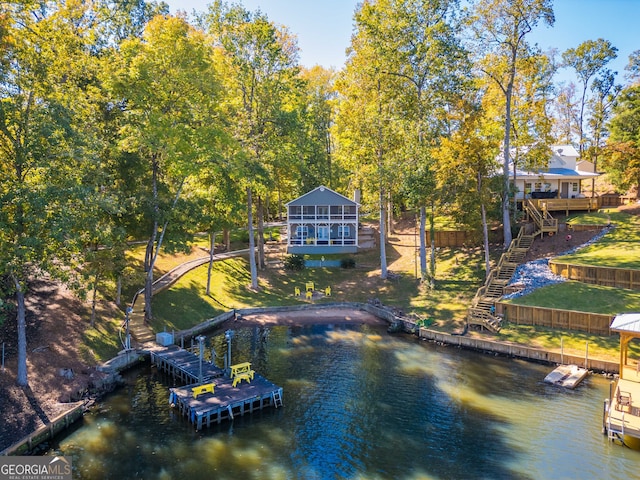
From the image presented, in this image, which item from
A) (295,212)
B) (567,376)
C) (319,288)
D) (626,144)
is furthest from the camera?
(295,212)

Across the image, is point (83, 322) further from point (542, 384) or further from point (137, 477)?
point (542, 384)

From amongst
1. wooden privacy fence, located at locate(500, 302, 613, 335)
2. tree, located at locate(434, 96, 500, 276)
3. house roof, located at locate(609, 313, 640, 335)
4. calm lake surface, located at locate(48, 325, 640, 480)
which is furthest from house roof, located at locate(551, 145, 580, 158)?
house roof, located at locate(609, 313, 640, 335)

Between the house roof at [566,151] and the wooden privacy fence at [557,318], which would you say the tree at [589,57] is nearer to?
the house roof at [566,151]

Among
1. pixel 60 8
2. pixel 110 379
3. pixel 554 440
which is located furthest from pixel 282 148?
pixel 554 440

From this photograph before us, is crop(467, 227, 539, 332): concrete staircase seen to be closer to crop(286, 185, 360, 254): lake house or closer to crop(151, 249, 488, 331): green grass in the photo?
crop(151, 249, 488, 331): green grass

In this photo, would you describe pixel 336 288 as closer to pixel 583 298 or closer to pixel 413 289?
pixel 413 289

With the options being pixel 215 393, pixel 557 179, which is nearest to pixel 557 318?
pixel 215 393
